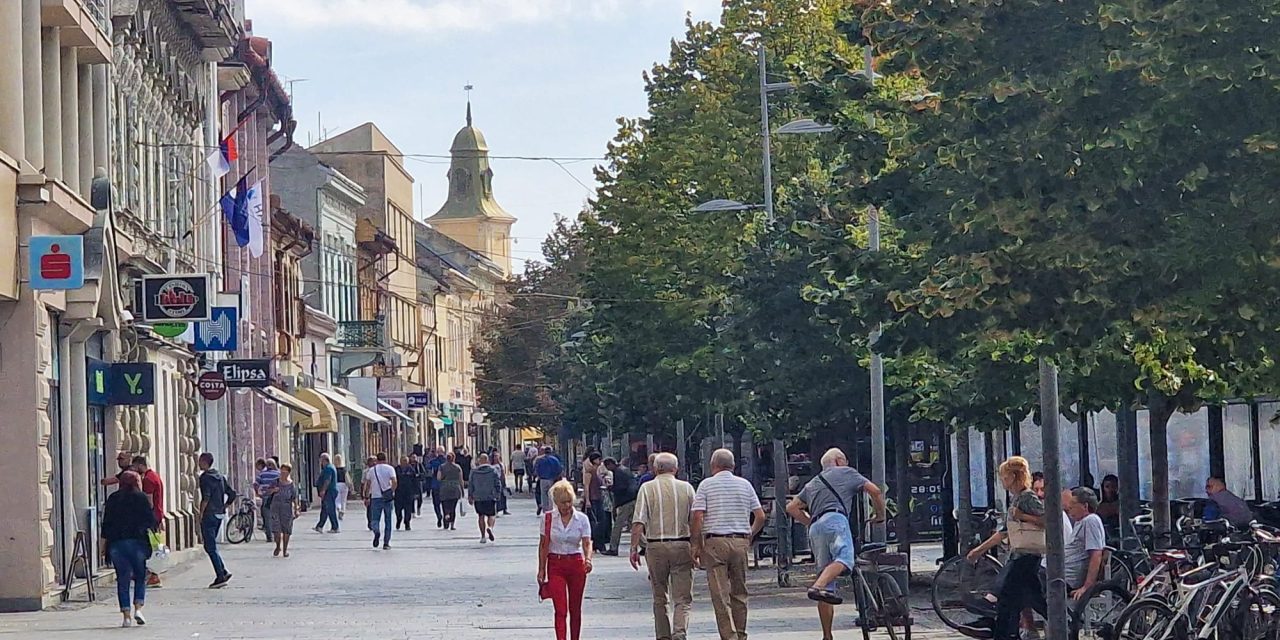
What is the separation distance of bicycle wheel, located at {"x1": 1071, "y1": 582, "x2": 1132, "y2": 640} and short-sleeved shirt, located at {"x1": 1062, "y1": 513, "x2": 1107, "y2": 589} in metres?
0.28

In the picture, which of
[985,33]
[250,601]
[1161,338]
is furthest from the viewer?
[250,601]

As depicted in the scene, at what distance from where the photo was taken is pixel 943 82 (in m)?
13.9

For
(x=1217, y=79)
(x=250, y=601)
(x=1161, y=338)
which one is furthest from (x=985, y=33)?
(x=250, y=601)

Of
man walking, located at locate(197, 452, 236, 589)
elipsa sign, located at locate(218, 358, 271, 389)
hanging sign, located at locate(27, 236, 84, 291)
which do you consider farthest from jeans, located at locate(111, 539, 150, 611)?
elipsa sign, located at locate(218, 358, 271, 389)

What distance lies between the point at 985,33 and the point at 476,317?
4561 inches

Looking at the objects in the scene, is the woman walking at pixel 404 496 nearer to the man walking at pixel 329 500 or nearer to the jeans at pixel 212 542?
the man walking at pixel 329 500

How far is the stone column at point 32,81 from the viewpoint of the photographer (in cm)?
2602

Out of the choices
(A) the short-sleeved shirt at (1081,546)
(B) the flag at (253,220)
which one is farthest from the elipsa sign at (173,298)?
(A) the short-sleeved shirt at (1081,546)

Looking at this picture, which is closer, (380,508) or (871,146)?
(871,146)

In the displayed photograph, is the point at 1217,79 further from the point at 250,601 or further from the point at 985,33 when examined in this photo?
the point at 250,601

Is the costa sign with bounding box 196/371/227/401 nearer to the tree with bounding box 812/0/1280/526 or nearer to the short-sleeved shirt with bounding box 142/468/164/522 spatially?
the short-sleeved shirt with bounding box 142/468/164/522

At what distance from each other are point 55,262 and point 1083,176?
15.3 meters

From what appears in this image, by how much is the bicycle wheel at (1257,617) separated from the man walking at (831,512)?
484 centimetres

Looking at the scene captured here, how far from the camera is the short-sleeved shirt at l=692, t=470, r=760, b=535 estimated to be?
19.0 m
